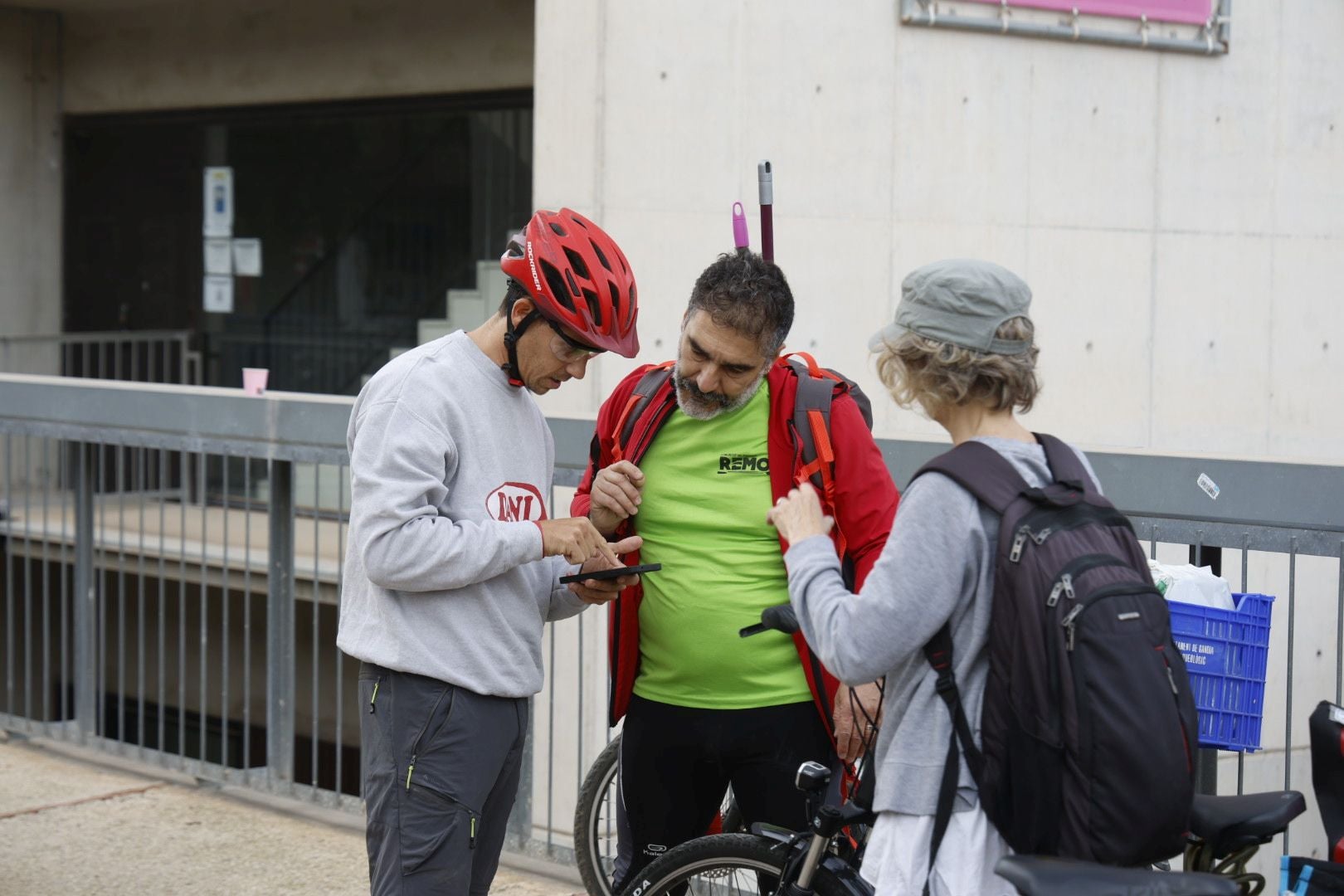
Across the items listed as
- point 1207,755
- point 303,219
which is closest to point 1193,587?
point 1207,755

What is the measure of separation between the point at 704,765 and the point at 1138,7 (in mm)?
8094

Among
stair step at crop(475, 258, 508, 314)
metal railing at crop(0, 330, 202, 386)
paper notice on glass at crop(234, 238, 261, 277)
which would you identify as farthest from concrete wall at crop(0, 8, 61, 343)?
stair step at crop(475, 258, 508, 314)

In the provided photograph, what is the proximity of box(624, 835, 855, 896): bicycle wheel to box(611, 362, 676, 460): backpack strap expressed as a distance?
84 cm

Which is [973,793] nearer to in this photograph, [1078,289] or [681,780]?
[681,780]

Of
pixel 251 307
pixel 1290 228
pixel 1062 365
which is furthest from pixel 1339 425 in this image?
pixel 251 307

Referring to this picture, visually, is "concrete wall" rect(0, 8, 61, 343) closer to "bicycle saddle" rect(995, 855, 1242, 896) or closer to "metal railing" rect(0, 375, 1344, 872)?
"metal railing" rect(0, 375, 1344, 872)

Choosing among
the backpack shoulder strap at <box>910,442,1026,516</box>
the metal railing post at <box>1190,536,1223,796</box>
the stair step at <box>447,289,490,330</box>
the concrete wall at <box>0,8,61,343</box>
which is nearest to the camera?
the backpack shoulder strap at <box>910,442,1026,516</box>

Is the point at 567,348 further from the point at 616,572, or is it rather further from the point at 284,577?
the point at 284,577

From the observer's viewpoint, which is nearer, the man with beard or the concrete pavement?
the man with beard

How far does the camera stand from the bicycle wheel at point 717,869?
3.09m

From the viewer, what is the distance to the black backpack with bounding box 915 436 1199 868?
219 centimetres

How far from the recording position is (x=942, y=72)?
9602mm

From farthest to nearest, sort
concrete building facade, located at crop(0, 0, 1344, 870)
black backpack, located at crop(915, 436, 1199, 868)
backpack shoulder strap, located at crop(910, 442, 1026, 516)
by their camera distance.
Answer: concrete building facade, located at crop(0, 0, 1344, 870)
backpack shoulder strap, located at crop(910, 442, 1026, 516)
black backpack, located at crop(915, 436, 1199, 868)

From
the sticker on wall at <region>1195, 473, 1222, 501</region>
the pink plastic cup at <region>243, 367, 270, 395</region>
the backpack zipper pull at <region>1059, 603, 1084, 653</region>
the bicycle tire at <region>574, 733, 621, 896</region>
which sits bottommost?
the bicycle tire at <region>574, 733, 621, 896</region>
